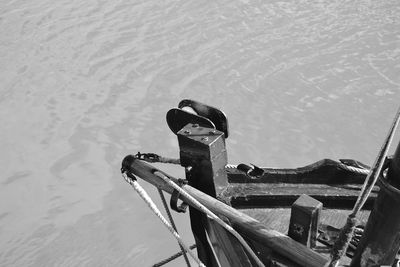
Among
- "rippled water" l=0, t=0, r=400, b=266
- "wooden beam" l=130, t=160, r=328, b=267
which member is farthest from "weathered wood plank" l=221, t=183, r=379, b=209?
"rippled water" l=0, t=0, r=400, b=266

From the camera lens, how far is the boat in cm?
175

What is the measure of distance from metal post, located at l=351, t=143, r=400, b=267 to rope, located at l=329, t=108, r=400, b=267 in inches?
1.2

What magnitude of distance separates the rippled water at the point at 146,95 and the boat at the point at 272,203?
2812mm

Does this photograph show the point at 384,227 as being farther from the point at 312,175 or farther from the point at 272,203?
the point at 312,175

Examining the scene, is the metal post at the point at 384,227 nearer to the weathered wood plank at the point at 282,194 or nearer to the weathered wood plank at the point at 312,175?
the weathered wood plank at the point at 282,194

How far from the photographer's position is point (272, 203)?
9.59ft

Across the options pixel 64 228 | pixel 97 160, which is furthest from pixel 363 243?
pixel 97 160

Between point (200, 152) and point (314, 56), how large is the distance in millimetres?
8000

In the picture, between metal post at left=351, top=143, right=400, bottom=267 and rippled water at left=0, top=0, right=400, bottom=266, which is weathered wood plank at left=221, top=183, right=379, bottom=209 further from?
rippled water at left=0, top=0, right=400, bottom=266

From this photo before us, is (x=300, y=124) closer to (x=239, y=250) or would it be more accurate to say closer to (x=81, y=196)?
(x=81, y=196)

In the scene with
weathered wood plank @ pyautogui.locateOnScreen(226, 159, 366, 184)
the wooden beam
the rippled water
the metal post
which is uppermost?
the metal post

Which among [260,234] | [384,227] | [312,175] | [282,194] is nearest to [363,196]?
[384,227]

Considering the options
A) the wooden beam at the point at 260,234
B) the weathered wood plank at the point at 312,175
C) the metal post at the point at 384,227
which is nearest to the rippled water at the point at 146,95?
the weathered wood plank at the point at 312,175

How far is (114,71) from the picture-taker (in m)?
9.42
